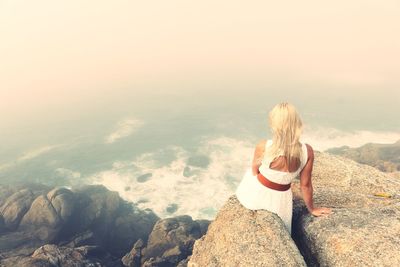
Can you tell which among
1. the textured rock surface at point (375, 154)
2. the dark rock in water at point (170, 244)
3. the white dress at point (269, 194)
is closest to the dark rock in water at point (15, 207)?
the dark rock in water at point (170, 244)

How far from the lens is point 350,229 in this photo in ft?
28.6

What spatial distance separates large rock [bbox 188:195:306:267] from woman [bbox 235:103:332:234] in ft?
1.14

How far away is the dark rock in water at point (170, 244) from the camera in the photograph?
33812 millimetres

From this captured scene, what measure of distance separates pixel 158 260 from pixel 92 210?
1675 centimetres

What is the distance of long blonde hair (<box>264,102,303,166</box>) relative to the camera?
759 centimetres

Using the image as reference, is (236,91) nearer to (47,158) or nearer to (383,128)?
(383,128)

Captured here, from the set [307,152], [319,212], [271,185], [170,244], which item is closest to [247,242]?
[271,185]

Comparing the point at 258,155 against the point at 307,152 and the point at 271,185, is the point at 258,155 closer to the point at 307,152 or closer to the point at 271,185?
the point at 271,185

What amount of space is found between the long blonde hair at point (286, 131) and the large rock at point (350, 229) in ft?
7.48

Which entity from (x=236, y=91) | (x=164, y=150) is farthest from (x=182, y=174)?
(x=236, y=91)

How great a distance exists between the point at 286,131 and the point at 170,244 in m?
30.6

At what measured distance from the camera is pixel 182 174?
2665 inches

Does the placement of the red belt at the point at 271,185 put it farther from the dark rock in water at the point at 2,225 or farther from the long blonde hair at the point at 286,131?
the dark rock in water at the point at 2,225

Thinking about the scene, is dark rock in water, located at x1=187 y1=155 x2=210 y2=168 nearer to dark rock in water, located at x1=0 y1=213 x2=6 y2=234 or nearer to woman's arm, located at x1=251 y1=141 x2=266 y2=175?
dark rock in water, located at x1=0 y1=213 x2=6 y2=234
